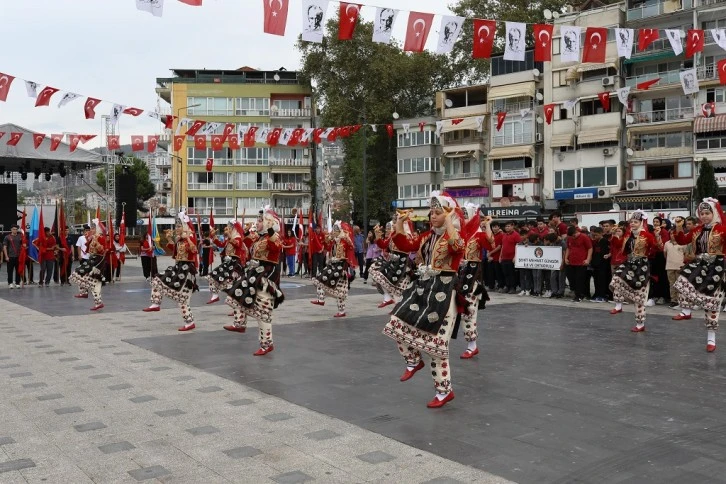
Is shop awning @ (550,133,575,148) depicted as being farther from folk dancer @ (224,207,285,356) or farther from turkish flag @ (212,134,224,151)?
folk dancer @ (224,207,285,356)

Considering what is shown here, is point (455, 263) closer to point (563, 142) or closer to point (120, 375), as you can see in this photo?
point (120, 375)

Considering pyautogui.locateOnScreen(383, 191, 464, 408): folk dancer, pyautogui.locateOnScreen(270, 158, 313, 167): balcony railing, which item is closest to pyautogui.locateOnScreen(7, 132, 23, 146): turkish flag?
pyautogui.locateOnScreen(383, 191, 464, 408): folk dancer

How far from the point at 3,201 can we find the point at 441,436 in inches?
1146

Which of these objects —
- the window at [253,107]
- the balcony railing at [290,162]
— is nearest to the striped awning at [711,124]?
the balcony railing at [290,162]

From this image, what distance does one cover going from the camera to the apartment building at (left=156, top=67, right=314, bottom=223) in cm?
5938

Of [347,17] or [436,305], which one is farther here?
[347,17]

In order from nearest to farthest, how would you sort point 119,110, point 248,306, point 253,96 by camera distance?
point 248,306 < point 119,110 < point 253,96

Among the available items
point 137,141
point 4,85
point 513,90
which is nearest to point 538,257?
point 4,85

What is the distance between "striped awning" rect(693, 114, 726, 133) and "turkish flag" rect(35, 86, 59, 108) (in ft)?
99.8

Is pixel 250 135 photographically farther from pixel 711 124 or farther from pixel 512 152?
pixel 711 124

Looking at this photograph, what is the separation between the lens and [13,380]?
303 inches

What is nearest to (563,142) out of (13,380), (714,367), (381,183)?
(381,183)

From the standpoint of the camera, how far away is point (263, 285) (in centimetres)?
927

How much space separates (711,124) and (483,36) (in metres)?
25.7
